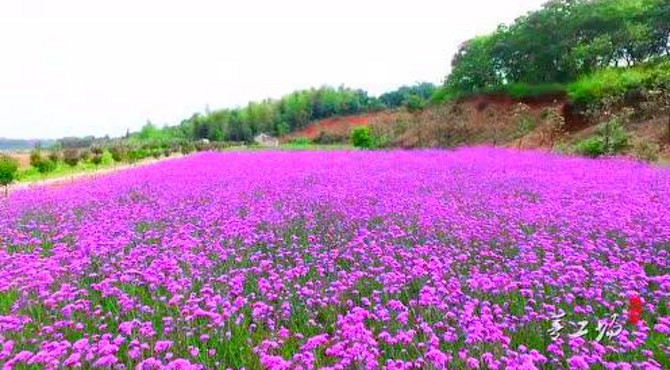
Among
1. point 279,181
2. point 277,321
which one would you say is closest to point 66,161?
point 279,181

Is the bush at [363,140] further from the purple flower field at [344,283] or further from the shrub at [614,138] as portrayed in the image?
the purple flower field at [344,283]

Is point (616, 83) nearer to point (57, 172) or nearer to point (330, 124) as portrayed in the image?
point (57, 172)

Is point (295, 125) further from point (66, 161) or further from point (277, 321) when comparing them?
point (277, 321)

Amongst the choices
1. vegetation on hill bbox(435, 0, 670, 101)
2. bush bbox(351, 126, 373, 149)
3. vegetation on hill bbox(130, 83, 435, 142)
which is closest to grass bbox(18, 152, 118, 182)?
bush bbox(351, 126, 373, 149)

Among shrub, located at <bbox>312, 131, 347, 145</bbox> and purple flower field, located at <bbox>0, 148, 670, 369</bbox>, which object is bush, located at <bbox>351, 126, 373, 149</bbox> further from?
purple flower field, located at <bbox>0, 148, 670, 369</bbox>

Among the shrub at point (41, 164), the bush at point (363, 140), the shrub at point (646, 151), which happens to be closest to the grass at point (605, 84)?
the shrub at point (646, 151)

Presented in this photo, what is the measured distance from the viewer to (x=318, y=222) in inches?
299

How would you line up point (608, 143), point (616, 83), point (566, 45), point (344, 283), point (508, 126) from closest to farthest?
point (344, 283) → point (608, 143) → point (616, 83) → point (508, 126) → point (566, 45)

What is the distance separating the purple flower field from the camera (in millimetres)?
3682

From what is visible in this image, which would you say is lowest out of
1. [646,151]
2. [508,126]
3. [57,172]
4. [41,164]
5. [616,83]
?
[646,151]

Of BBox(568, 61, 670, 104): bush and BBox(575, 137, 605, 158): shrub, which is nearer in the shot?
BBox(575, 137, 605, 158): shrub

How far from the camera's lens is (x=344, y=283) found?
5.09m

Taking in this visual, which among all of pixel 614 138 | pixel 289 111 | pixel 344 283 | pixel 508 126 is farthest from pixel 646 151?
pixel 289 111

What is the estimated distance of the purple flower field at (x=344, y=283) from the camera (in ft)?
12.1
